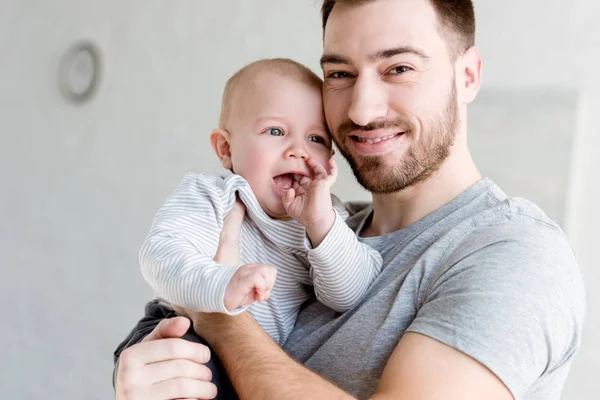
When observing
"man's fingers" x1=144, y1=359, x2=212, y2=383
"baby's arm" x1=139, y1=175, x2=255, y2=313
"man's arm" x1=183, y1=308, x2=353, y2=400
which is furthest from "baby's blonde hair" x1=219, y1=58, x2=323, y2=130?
"man's fingers" x1=144, y1=359, x2=212, y2=383

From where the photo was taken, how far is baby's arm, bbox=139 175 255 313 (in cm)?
121

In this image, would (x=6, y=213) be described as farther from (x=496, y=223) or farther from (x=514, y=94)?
(x=496, y=223)

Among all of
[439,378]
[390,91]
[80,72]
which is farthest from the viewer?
[80,72]

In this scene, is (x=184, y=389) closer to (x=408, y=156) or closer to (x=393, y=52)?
(x=408, y=156)

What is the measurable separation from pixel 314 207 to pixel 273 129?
24cm

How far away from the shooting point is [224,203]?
4.88 ft

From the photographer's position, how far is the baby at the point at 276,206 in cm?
143

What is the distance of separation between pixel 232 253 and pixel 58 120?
2912 mm

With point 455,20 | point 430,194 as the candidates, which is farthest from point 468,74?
point 430,194

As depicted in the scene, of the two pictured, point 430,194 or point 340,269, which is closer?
point 340,269

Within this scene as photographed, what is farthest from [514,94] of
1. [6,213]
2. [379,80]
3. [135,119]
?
[6,213]

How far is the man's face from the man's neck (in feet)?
0.08

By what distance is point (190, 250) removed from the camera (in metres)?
1.33

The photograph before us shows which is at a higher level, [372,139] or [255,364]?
[372,139]
